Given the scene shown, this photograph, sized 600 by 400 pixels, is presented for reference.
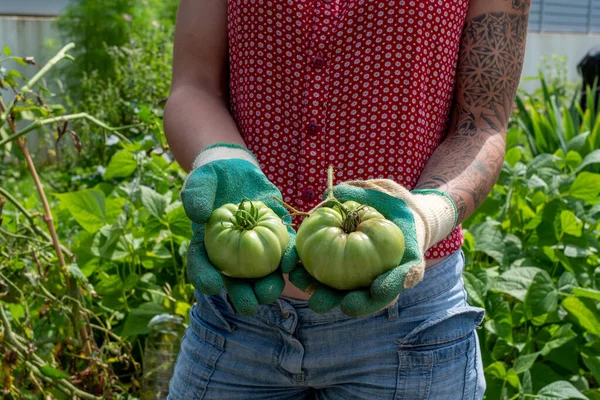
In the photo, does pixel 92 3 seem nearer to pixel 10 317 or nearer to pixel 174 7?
pixel 174 7

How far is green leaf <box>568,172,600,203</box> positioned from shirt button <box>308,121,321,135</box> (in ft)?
5.14

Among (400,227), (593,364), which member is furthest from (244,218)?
(593,364)

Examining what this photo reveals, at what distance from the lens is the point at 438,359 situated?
1.41 meters

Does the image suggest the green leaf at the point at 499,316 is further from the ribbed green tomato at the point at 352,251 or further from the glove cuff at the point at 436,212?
the ribbed green tomato at the point at 352,251

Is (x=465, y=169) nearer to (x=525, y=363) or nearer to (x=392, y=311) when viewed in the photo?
(x=392, y=311)

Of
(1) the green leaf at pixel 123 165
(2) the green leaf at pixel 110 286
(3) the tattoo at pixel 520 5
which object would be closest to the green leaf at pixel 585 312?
(3) the tattoo at pixel 520 5

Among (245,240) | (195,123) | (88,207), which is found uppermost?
(195,123)

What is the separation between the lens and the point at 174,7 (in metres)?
9.00

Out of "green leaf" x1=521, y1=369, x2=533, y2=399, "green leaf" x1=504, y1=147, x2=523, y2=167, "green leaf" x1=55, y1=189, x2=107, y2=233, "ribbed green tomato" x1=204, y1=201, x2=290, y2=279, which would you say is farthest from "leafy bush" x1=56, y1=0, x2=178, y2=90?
"ribbed green tomato" x1=204, y1=201, x2=290, y2=279

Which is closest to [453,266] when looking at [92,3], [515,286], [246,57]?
[246,57]

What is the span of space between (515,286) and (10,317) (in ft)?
5.50

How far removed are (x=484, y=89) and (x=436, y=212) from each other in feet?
1.25

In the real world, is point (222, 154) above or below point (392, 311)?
above

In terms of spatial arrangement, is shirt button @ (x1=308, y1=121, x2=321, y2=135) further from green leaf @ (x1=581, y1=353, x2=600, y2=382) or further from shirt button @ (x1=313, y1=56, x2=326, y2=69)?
green leaf @ (x1=581, y1=353, x2=600, y2=382)
